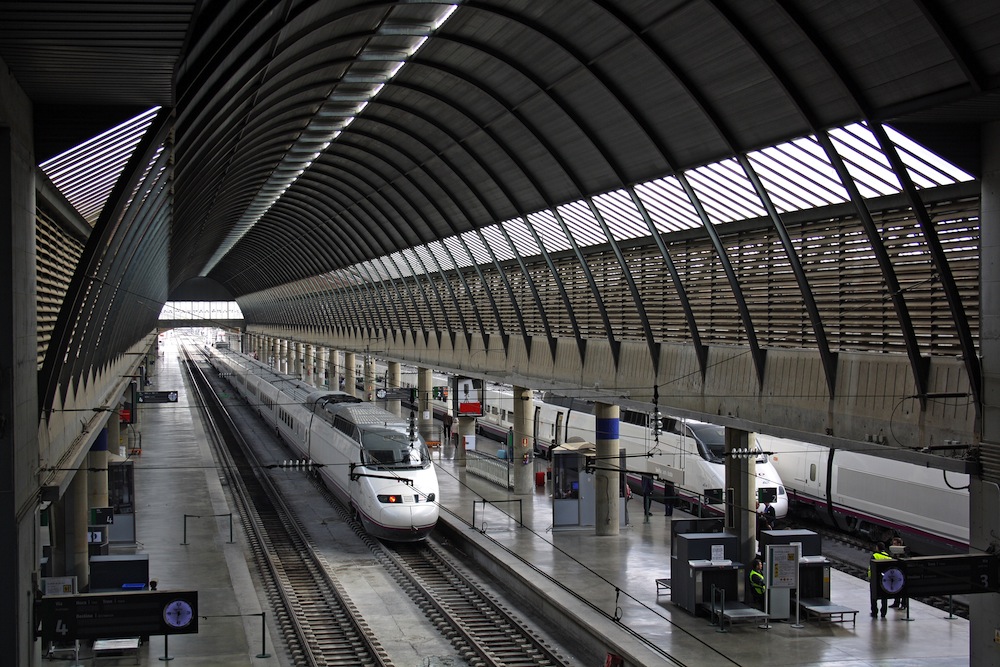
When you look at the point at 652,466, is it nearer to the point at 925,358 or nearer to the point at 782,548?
the point at 782,548

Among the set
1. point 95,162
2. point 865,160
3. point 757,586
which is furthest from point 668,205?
point 95,162

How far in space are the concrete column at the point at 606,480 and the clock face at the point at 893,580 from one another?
550 inches

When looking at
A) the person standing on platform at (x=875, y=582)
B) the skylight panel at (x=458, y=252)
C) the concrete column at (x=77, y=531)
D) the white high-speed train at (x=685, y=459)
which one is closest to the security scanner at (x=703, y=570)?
the person standing on platform at (x=875, y=582)

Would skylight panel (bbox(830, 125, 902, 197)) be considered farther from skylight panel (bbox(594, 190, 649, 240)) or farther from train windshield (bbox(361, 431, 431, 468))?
train windshield (bbox(361, 431, 431, 468))

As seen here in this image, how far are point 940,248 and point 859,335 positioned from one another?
314 cm

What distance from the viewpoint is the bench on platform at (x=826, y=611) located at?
20031 millimetres

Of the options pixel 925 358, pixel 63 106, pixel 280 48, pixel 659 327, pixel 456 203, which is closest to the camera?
pixel 63 106

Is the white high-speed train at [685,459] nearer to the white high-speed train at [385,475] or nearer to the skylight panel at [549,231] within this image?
the white high-speed train at [385,475]

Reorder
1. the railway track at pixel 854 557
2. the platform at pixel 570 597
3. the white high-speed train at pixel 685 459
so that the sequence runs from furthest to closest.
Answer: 1. the white high-speed train at pixel 685 459
2. the railway track at pixel 854 557
3. the platform at pixel 570 597

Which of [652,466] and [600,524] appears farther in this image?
[652,466]

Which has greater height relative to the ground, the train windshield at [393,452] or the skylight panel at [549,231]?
the skylight panel at [549,231]

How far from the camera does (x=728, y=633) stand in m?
19.5

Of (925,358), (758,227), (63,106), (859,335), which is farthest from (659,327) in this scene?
(63,106)

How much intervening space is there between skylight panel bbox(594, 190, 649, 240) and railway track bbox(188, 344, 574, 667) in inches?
376
